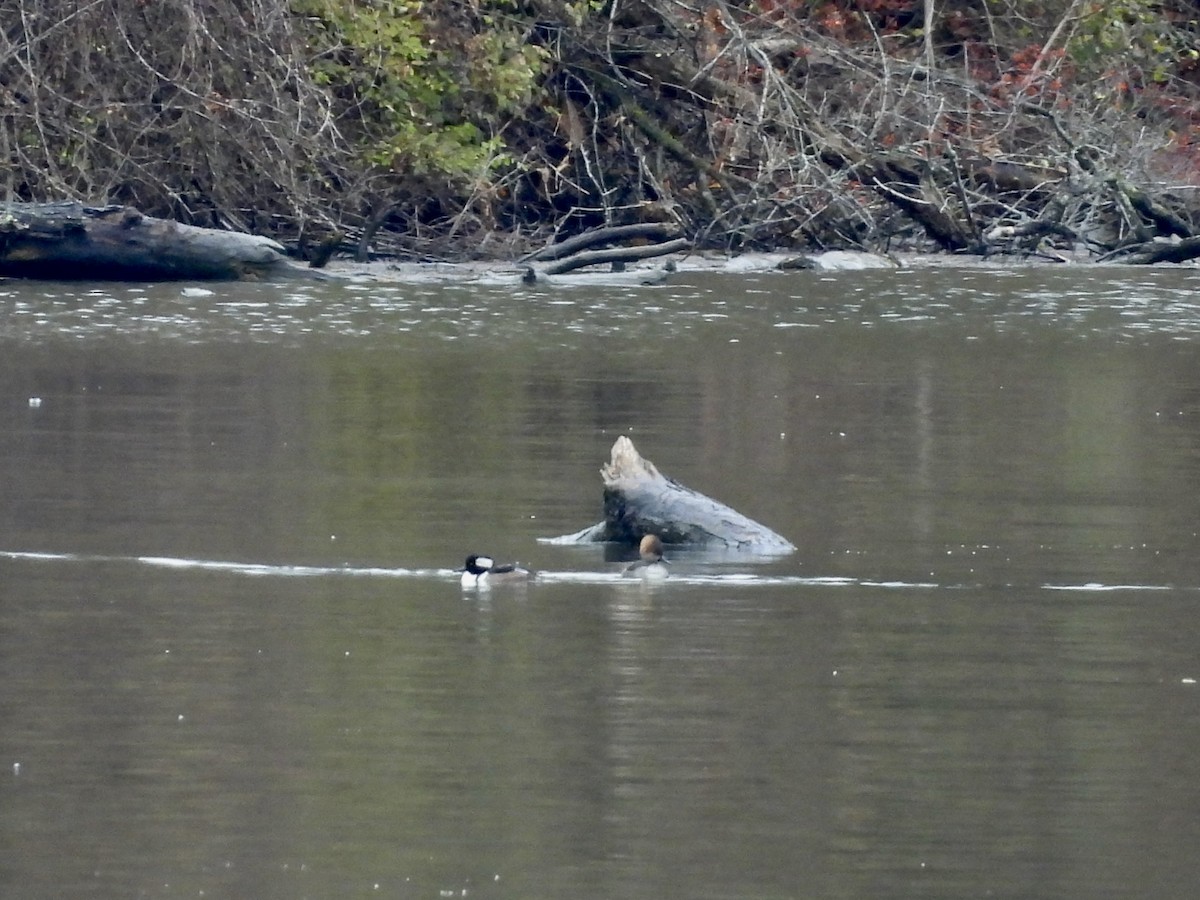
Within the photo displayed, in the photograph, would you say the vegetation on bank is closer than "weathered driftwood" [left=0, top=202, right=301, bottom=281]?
No

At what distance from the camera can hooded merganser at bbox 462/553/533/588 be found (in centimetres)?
746

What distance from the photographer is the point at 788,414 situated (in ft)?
39.4

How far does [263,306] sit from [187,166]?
3488 mm

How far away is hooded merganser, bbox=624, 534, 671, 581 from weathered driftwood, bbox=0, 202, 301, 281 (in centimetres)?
989

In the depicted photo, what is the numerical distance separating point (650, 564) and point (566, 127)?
14417 mm

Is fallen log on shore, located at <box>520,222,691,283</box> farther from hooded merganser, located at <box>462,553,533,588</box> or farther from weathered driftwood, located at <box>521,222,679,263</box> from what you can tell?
hooded merganser, located at <box>462,553,533,588</box>

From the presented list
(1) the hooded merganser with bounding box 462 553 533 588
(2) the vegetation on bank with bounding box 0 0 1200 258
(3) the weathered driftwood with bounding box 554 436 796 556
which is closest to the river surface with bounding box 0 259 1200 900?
(1) the hooded merganser with bounding box 462 553 533 588

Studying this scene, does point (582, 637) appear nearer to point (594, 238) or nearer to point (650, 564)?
point (650, 564)

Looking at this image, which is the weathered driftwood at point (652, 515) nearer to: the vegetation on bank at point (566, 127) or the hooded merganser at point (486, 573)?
the hooded merganser at point (486, 573)

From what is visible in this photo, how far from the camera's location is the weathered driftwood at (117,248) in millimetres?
17188

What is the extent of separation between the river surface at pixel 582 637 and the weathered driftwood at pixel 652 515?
0.65 feet

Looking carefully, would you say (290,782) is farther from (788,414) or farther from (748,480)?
(788,414)

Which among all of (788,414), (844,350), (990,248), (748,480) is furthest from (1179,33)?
(748,480)

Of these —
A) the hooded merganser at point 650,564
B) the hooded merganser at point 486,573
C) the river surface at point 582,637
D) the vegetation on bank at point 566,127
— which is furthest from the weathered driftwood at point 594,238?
the hooded merganser at point 486,573
